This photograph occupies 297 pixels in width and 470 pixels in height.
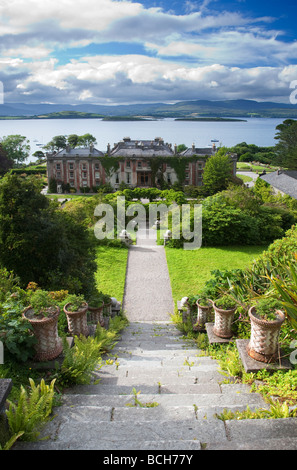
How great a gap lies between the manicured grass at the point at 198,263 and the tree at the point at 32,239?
5.23m

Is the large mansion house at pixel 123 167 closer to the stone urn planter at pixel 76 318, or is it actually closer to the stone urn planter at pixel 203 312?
the stone urn planter at pixel 203 312

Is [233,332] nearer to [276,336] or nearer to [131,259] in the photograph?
[276,336]

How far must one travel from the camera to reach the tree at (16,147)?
70.9m

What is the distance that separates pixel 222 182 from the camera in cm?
3934

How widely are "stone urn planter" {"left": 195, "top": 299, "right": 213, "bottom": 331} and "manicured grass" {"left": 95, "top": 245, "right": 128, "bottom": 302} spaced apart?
5.24 metres

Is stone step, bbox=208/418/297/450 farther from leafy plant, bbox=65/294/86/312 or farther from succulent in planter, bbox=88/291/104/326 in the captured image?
succulent in planter, bbox=88/291/104/326

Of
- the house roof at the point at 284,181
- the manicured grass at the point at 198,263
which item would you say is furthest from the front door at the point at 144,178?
the manicured grass at the point at 198,263

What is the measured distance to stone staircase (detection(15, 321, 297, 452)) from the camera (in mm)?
2885

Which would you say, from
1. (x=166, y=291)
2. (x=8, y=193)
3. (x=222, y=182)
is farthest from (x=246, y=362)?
(x=222, y=182)

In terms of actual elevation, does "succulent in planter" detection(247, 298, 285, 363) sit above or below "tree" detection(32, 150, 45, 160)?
below

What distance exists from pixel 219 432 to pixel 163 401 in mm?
987

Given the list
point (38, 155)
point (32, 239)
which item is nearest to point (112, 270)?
point (32, 239)

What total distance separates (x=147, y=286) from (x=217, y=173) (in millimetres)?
27309

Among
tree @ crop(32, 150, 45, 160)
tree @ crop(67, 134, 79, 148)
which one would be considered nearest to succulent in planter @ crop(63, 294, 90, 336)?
tree @ crop(32, 150, 45, 160)
